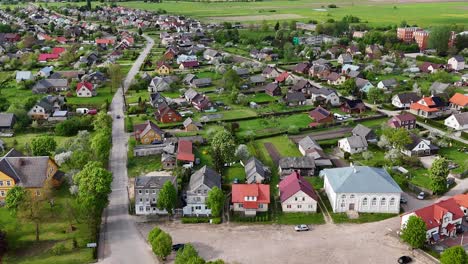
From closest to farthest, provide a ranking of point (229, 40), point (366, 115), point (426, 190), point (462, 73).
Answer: point (426, 190) → point (366, 115) → point (462, 73) → point (229, 40)

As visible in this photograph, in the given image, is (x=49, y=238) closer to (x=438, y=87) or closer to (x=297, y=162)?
(x=297, y=162)

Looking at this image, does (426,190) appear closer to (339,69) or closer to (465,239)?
(465,239)

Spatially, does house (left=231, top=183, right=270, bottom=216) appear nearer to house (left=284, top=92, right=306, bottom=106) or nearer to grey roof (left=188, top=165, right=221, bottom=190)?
grey roof (left=188, top=165, right=221, bottom=190)

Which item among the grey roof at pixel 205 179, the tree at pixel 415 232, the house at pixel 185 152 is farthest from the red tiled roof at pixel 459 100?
the grey roof at pixel 205 179

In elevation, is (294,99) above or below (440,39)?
below

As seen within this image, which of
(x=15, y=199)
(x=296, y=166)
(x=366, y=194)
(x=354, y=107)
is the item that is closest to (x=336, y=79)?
(x=354, y=107)

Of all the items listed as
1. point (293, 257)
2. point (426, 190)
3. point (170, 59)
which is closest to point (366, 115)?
point (426, 190)
